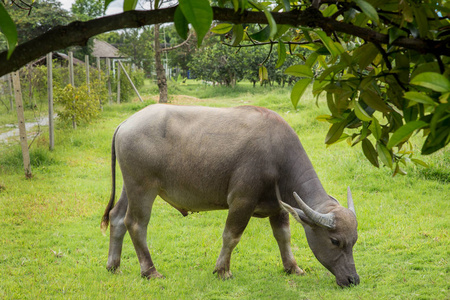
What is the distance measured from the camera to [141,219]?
453cm

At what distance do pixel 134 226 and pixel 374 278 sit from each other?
2.42m

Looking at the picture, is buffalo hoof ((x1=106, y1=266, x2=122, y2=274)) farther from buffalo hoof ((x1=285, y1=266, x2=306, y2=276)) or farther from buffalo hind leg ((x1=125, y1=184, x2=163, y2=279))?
buffalo hoof ((x1=285, y1=266, x2=306, y2=276))

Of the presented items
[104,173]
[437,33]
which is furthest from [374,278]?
[104,173]

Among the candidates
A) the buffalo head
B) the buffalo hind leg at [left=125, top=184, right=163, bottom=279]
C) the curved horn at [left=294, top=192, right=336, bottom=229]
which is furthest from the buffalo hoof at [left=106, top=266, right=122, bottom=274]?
the curved horn at [left=294, top=192, right=336, bottom=229]

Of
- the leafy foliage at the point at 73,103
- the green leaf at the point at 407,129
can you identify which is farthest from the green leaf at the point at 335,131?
the leafy foliage at the point at 73,103

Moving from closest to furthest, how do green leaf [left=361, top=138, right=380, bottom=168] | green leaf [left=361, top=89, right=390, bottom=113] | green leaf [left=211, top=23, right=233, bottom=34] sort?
green leaf [left=361, top=89, right=390, bottom=113] < green leaf [left=211, top=23, right=233, bottom=34] < green leaf [left=361, top=138, right=380, bottom=168]

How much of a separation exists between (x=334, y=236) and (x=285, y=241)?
86 cm

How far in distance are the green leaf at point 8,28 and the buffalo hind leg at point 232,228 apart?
3.38 meters

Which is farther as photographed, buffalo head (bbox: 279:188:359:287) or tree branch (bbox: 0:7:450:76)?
buffalo head (bbox: 279:188:359:287)

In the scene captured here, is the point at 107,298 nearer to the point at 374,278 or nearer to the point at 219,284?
the point at 219,284

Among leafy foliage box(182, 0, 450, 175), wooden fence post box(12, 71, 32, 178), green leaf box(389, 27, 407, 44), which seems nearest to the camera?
leafy foliage box(182, 0, 450, 175)

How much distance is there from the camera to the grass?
4188 mm

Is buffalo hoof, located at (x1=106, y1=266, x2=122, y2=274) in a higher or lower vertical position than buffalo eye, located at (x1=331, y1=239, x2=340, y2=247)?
lower

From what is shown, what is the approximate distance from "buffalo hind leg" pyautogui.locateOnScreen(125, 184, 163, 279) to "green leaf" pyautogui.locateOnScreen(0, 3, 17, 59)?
11.5ft
